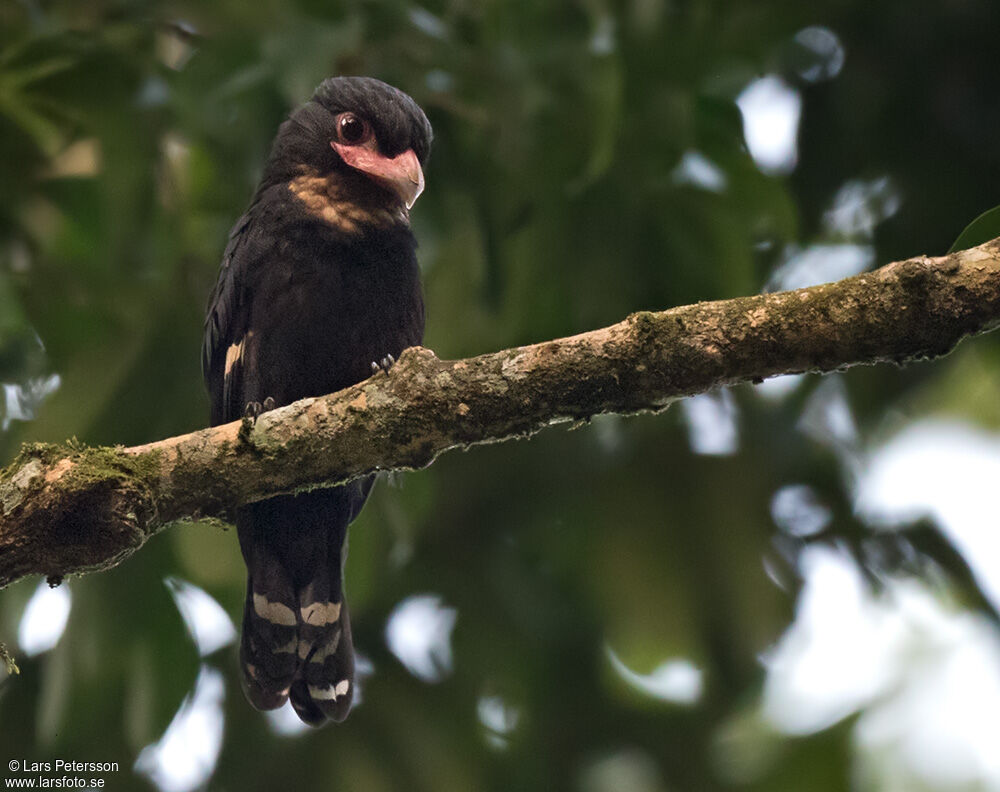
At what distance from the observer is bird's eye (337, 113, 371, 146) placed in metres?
3.66

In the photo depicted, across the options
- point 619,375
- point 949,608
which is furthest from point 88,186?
point 949,608

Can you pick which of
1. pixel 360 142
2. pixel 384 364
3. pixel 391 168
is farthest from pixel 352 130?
pixel 384 364

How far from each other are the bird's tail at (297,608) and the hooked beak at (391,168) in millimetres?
881

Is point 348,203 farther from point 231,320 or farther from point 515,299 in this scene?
point 515,299

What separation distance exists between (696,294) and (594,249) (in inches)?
14.1

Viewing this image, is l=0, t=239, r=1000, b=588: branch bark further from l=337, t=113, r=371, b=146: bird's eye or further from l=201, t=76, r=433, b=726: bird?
l=337, t=113, r=371, b=146: bird's eye

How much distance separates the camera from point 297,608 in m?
3.58

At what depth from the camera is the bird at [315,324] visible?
340cm

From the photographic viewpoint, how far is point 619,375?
2350 mm

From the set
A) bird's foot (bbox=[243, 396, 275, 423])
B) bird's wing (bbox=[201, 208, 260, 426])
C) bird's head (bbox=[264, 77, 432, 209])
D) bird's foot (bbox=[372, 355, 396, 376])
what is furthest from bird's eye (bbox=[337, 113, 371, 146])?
bird's foot (bbox=[243, 396, 275, 423])

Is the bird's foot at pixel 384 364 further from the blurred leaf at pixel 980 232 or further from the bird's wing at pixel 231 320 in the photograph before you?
the blurred leaf at pixel 980 232

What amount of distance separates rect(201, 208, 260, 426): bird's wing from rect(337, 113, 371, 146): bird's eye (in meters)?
0.37

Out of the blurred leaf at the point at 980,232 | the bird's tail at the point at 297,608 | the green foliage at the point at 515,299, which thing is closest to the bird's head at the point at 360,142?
the green foliage at the point at 515,299

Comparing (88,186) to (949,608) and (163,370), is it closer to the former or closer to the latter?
(163,370)
